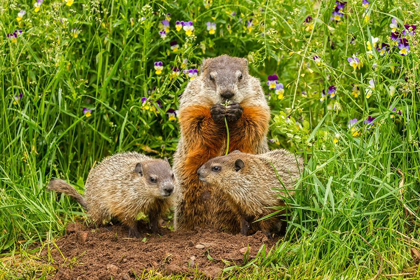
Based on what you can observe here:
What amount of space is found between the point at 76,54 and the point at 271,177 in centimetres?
274

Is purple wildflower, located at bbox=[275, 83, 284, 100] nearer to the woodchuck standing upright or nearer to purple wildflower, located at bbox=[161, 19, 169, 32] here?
the woodchuck standing upright

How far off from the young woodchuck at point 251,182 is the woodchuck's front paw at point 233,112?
1.40 ft

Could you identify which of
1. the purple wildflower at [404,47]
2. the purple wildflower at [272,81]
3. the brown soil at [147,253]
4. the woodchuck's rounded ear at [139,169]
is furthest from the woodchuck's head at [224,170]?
the purple wildflower at [404,47]

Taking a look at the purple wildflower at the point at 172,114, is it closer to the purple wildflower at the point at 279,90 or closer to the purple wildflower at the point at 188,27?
the purple wildflower at the point at 188,27

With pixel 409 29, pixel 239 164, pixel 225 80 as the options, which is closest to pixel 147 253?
pixel 239 164

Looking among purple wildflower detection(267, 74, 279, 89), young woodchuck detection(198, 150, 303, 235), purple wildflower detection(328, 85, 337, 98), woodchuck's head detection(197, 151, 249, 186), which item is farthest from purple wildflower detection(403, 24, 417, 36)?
woodchuck's head detection(197, 151, 249, 186)

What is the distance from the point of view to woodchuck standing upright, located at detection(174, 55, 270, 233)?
20.6 feet

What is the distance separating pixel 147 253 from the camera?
5332 millimetres

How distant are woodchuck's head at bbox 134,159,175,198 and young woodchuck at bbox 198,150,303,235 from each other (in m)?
0.29

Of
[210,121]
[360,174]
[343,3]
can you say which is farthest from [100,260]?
[343,3]

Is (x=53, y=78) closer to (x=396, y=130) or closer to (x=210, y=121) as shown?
(x=210, y=121)

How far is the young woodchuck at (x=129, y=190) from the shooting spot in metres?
5.95

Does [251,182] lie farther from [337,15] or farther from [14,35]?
[14,35]

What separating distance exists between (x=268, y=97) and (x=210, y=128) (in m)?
1.23
